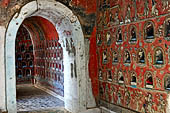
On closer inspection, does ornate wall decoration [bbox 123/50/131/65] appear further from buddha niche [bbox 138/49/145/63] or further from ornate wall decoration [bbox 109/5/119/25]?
ornate wall decoration [bbox 109/5/119/25]

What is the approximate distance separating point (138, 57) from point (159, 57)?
64cm

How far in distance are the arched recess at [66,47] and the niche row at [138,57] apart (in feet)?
2.54

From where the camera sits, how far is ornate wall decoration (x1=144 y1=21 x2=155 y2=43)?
14.8 feet

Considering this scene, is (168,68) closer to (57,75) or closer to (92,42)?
(92,42)

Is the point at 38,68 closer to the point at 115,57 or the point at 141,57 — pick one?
the point at 115,57

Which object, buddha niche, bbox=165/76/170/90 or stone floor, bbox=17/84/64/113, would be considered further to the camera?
stone floor, bbox=17/84/64/113

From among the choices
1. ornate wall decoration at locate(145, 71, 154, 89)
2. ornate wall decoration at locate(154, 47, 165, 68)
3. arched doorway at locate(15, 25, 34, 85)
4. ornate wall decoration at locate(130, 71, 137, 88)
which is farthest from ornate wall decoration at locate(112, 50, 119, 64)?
arched doorway at locate(15, 25, 34, 85)

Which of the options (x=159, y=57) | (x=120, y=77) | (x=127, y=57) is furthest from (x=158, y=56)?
(x=120, y=77)

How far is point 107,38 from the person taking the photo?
6148 millimetres

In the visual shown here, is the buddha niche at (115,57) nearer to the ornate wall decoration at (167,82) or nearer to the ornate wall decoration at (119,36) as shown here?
the ornate wall decoration at (119,36)

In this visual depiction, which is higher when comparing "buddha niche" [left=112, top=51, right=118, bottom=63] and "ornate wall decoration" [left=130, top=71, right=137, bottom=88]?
"buddha niche" [left=112, top=51, right=118, bottom=63]

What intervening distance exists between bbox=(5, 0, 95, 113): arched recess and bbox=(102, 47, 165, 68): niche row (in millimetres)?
773

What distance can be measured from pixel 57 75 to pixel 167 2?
20.4 feet

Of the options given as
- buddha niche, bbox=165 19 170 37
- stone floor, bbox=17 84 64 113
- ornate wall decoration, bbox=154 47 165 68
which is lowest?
stone floor, bbox=17 84 64 113
